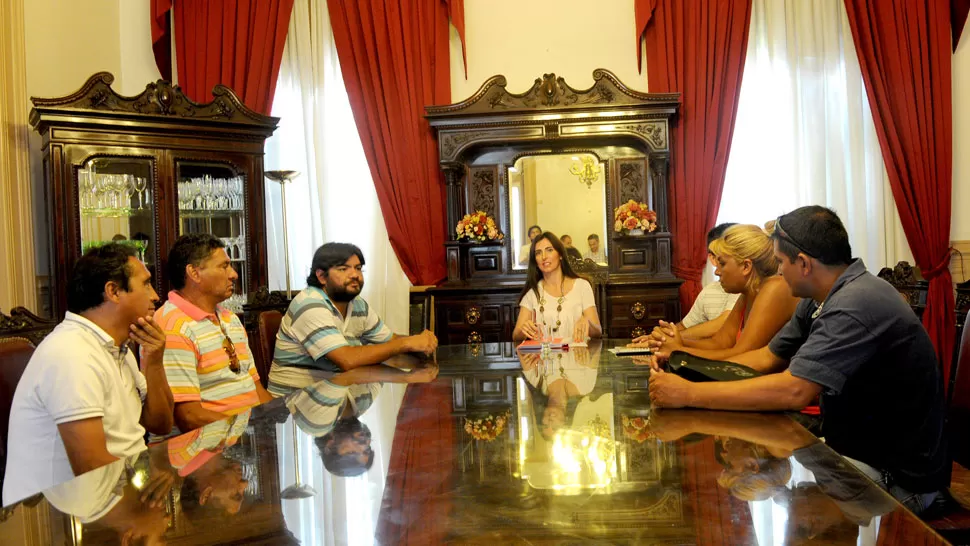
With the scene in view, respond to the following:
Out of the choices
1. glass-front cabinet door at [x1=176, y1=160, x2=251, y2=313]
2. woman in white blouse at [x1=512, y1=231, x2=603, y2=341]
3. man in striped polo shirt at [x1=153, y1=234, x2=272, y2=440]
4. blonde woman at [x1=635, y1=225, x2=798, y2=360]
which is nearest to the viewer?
man in striped polo shirt at [x1=153, y1=234, x2=272, y2=440]

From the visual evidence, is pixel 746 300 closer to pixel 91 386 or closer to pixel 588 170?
pixel 91 386

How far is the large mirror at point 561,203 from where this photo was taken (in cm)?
570

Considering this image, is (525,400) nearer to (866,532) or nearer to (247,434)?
(247,434)

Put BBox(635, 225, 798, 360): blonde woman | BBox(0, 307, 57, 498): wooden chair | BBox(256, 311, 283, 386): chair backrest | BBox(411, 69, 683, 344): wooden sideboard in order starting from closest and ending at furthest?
1. BBox(0, 307, 57, 498): wooden chair
2. BBox(635, 225, 798, 360): blonde woman
3. BBox(256, 311, 283, 386): chair backrest
4. BBox(411, 69, 683, 344): wooden sideboard

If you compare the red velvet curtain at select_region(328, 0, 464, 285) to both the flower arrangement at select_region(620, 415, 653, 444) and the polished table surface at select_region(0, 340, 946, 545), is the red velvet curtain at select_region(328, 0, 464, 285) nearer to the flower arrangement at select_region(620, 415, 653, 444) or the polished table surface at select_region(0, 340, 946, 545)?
the polished table surface at select_region(0, 340, 946, 545)

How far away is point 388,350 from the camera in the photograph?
3.36 metres

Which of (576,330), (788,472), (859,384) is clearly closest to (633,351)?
(576,330)

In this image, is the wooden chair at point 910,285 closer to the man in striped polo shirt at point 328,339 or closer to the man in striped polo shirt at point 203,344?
the man in striped polo shirt at point 328,339

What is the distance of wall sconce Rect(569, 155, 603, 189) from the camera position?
5.71 meters

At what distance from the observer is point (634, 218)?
5480mm

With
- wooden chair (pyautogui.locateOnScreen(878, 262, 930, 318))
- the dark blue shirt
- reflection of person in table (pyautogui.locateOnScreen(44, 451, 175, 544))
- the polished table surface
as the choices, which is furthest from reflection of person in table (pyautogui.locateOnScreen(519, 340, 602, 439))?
wooden chair (pyautogui.locateOnScreen(878, 262, 930, 318))

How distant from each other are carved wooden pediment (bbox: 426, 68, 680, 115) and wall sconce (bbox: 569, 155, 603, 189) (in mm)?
404

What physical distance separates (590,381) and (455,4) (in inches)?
159

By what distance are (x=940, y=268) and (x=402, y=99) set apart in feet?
12.7
